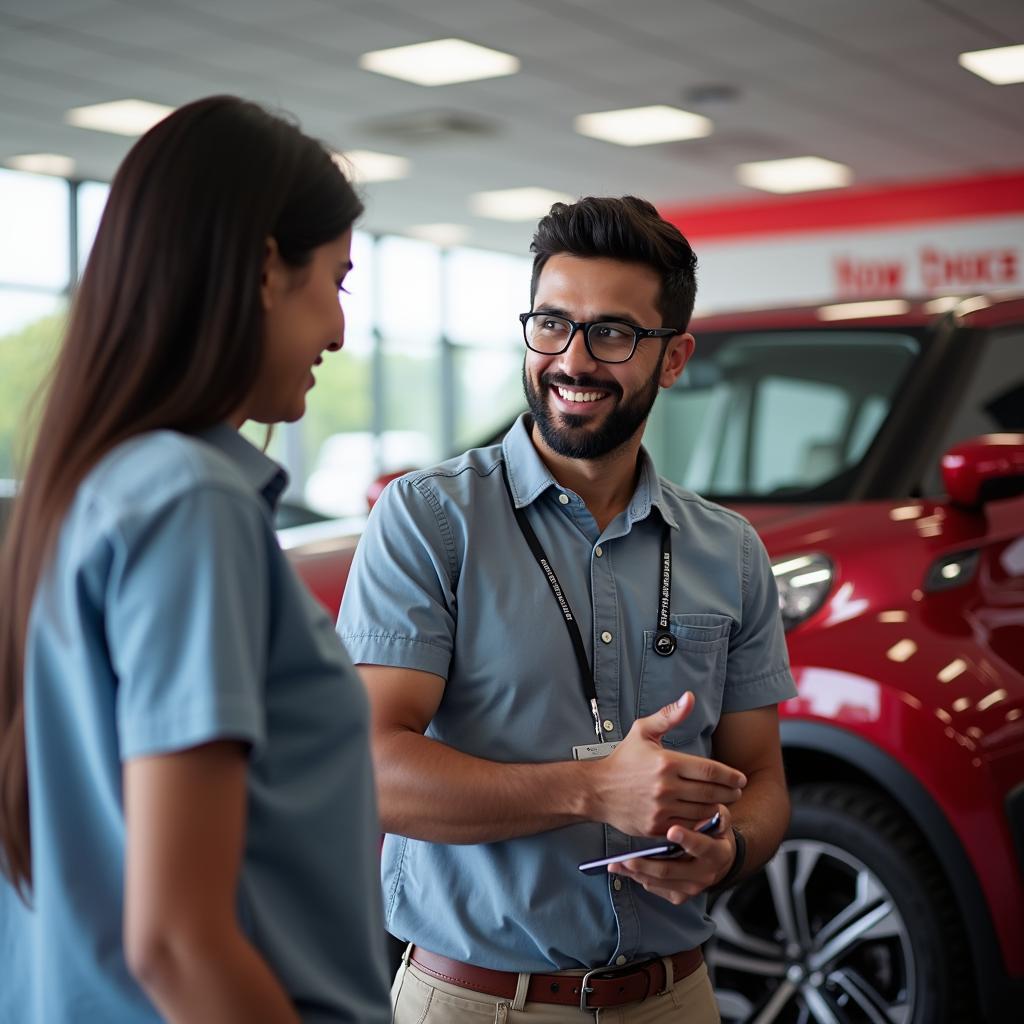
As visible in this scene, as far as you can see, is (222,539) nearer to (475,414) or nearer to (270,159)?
(270,159)

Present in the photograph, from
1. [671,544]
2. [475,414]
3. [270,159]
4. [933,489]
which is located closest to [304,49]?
[933,489]

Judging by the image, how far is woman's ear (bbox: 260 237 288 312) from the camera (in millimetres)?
1139

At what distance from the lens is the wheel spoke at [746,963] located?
2908mm

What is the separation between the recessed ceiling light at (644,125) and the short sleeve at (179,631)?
9902 mm

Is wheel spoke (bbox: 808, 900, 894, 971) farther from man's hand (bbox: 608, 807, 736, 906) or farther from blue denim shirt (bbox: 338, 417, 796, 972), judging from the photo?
man's hand (bbox: 608, 807, 736, 906)

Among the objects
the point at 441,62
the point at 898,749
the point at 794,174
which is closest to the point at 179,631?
the point at 898,749

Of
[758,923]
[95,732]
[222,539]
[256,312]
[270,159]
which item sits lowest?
[758,923]

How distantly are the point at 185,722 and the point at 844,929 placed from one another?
2188 millimetres

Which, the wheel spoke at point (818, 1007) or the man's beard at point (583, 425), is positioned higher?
the man's beard at point (583, 425)

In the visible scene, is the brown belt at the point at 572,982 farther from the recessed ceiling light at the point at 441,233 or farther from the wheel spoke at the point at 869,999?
the recessed ceiling light at the point at 441,233

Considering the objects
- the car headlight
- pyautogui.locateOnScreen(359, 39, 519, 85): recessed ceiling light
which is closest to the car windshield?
the car headlight

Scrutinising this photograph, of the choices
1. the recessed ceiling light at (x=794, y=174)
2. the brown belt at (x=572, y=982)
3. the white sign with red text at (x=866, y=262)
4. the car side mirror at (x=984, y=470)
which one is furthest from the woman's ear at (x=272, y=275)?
the recessed ceiling light at (x=794, y=174)

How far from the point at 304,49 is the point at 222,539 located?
8.37m

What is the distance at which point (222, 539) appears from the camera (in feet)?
3.35
